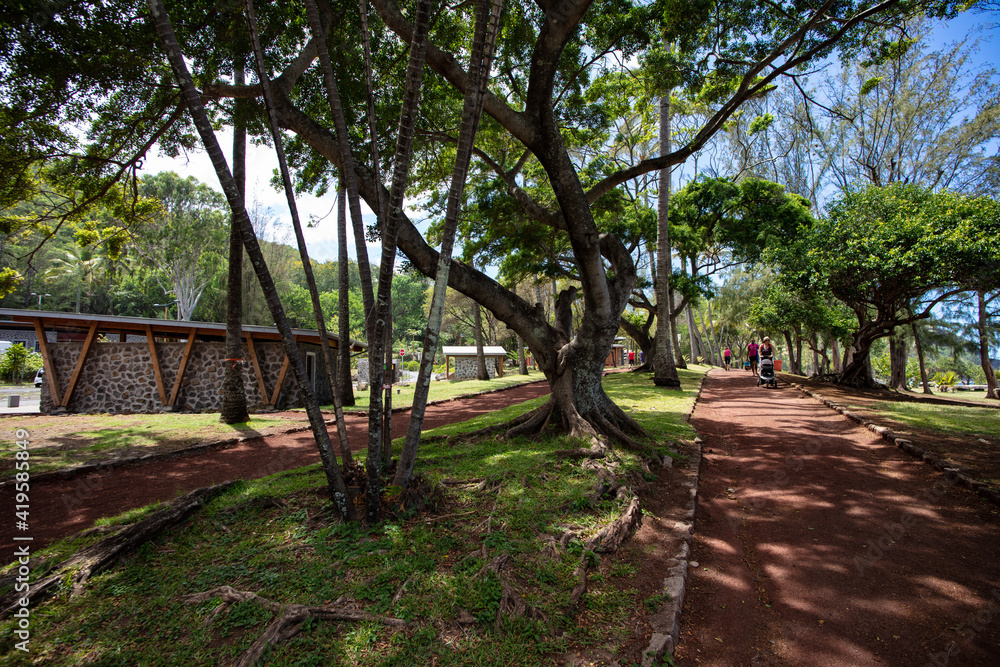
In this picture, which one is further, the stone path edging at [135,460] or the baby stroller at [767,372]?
the baby stroller at [767,372]

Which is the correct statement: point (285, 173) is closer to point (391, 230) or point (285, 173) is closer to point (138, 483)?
point (391, 230)

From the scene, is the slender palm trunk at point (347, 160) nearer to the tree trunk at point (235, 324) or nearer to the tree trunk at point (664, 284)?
the tree trunk at point (235, 324)

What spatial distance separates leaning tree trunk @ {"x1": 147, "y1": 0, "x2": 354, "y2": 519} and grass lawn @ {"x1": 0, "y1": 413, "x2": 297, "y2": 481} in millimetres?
5216

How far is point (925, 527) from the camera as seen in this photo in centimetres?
391

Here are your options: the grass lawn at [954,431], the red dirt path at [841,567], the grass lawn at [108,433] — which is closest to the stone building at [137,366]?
the grass lawn at [108,433]

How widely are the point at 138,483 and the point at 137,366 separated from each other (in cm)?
886

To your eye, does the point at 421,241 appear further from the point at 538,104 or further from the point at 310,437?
the point at 310,437

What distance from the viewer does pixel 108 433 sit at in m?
8.57

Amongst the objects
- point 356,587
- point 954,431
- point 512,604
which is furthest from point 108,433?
point 954,431

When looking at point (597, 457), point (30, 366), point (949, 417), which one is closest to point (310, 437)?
point (597, 457)

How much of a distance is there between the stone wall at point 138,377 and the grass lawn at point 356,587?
1016 centimetres

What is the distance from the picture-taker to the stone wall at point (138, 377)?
12.0 metres

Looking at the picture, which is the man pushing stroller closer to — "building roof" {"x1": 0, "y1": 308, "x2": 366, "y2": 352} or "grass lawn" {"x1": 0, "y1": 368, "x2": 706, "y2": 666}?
"grass lawn" {"x1": 0, "y1": 368, "x2": 706, "y2": 666}

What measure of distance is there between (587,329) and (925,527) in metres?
4.18
